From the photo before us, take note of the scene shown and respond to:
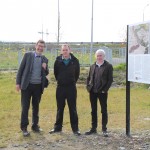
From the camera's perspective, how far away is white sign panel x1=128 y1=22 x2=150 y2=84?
7309 millimetres

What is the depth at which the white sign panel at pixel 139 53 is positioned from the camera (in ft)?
24.0

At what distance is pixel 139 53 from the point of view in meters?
7.55

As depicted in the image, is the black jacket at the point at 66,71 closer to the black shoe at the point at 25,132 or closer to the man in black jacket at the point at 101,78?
the man in black jacket at the point at 101,78

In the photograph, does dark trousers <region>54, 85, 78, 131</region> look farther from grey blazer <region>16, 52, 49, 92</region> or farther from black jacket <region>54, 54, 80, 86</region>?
grey blazer <region>16, 52, 49, 92</region>

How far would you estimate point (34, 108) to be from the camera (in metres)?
8.10

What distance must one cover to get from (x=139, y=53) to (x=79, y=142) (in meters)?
2.10

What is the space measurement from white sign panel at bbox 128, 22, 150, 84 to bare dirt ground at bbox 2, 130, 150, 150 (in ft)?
3.95

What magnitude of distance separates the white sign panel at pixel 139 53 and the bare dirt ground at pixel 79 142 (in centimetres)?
120

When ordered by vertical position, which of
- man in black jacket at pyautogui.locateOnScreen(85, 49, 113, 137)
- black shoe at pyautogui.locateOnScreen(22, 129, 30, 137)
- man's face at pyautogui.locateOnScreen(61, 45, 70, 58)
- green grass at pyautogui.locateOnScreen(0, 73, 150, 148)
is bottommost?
green grass at pyautogui.locateOnScreen(0, 73, 150, 148)

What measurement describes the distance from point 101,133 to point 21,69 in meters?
2.16

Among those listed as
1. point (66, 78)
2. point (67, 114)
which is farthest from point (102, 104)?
point (67, 114)

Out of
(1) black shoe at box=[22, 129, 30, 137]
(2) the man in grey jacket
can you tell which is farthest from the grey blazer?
(1) black shoe at box=[22, 129, 30, 137]

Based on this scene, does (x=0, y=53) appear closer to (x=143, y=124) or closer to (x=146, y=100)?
(x=146, y=100)

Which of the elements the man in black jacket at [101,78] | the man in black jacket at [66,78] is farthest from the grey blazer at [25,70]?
the man in black jacket at [101,78]
